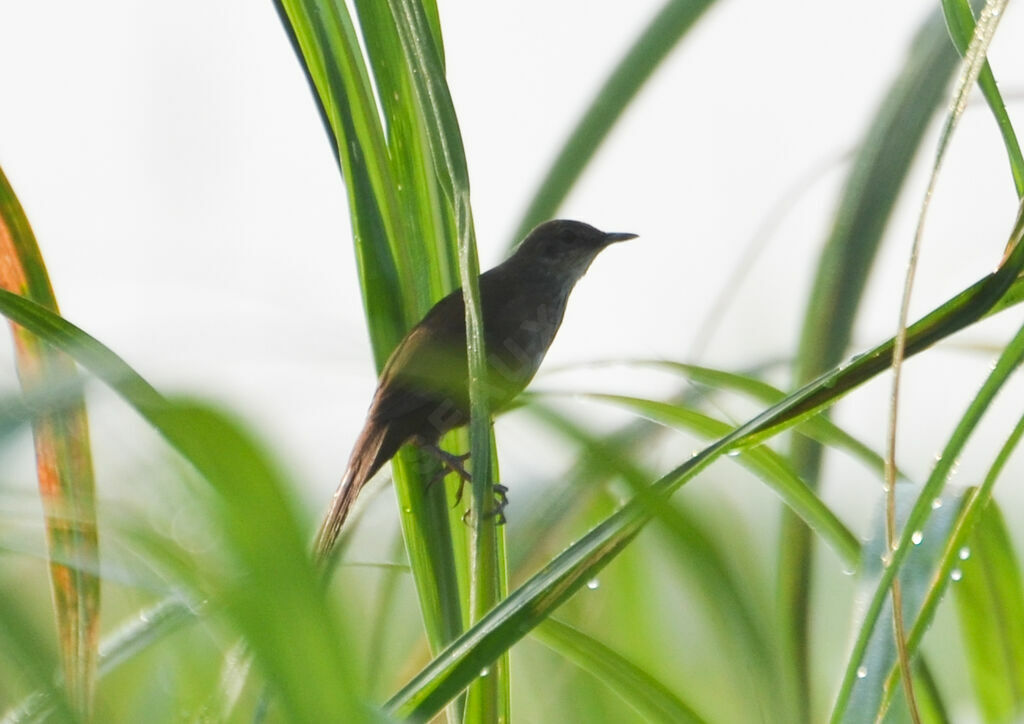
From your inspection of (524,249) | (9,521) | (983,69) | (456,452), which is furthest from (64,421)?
(524,249)

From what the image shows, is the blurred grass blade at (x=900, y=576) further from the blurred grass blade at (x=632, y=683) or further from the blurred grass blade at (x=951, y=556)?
the blurred grass blade at (x=632, y=683)

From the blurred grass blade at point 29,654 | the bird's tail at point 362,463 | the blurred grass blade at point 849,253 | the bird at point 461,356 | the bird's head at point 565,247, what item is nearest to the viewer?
the blurred grass blade at point 29,654

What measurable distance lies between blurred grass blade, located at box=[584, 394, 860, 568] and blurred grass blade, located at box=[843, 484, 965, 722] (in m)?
0.04

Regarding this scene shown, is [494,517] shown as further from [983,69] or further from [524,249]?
[524,249]

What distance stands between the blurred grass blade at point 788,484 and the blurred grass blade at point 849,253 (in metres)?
0.10

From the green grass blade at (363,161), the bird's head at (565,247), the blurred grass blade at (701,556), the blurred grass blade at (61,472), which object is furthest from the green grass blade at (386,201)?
the bird's head at (565,247)

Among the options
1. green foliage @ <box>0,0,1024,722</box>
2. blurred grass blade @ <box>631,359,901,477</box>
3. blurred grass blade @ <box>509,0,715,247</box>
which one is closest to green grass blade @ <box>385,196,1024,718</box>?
green foliage @ <box>0,0,1024,722</box>

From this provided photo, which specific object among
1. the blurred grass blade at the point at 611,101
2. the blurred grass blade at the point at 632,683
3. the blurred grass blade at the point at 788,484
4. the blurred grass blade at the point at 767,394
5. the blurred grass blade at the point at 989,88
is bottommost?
the blurred grass blade at the point at 632,683

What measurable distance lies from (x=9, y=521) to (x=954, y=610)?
0.67 meters

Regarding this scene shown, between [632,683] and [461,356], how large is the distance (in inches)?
24.2

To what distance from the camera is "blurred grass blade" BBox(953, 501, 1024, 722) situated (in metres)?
0.75

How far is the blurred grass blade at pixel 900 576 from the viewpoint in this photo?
66 cm

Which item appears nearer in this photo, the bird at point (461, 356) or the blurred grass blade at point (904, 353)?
the blurred grass blade at point (904, 353)

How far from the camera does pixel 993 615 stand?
77cm
